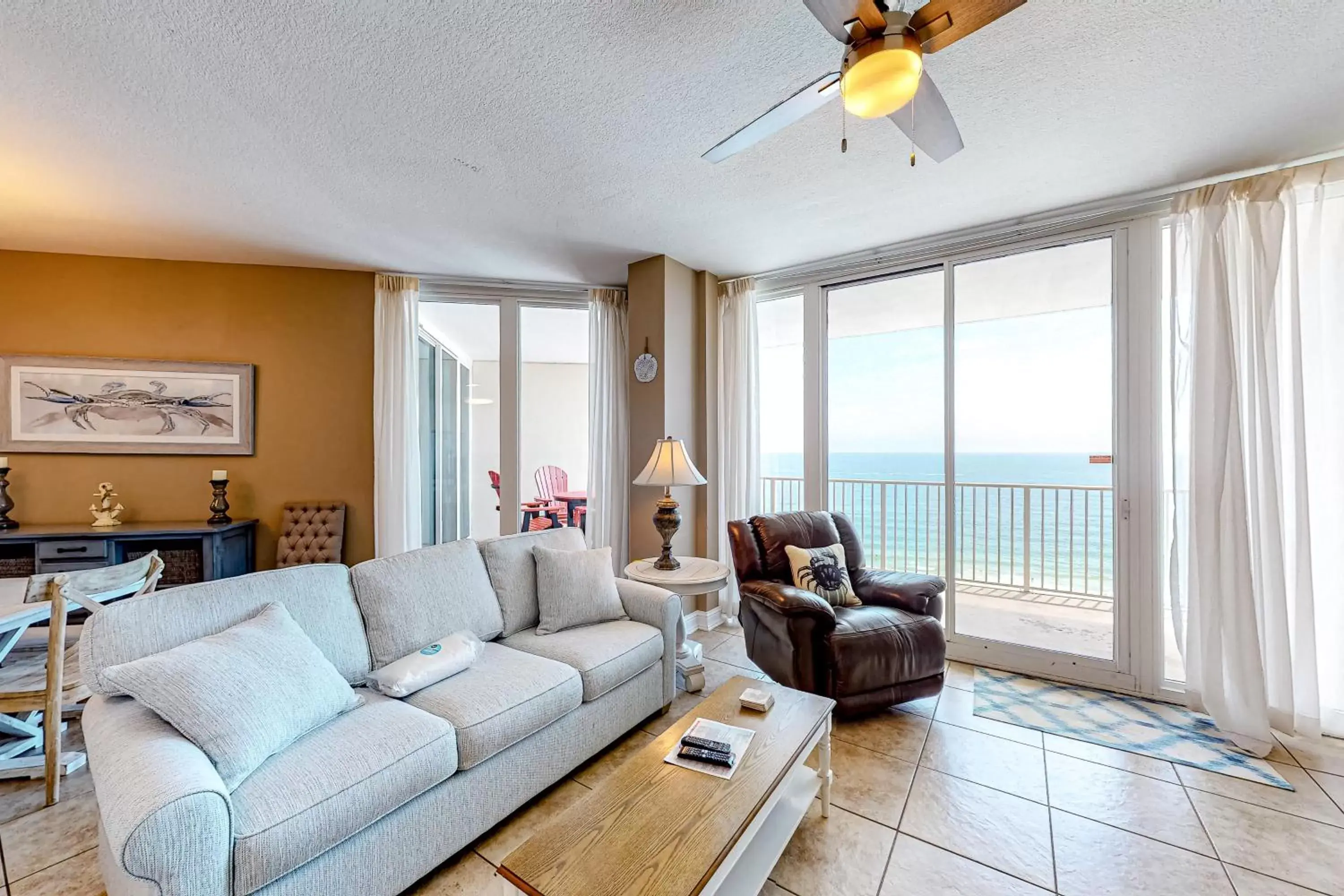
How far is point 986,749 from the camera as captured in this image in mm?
2342

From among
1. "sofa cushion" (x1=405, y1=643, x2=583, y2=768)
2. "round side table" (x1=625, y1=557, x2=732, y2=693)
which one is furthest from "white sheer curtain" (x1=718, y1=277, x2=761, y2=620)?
"sofa cushion" (x1=405, y1=643, x2=583, y2=768)

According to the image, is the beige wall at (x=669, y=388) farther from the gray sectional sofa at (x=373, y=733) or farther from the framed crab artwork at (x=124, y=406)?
the framed crab artwork at (x=124, y=406)

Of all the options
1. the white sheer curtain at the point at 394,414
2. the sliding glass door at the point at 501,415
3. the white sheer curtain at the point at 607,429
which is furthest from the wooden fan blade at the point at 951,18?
the white sheer curtain at the point at 394,414

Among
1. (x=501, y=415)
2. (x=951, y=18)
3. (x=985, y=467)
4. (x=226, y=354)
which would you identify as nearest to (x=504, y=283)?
(x=501, y=415)

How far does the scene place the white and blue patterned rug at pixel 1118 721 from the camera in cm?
225

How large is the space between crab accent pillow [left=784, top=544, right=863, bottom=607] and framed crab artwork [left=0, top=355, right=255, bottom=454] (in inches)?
153

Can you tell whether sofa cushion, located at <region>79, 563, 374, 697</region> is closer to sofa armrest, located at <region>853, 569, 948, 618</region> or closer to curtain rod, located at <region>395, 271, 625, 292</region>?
sofa armrest, located at <region>853, 569, 948, 618</region>

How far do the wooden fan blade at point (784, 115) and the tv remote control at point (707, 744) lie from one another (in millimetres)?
1912

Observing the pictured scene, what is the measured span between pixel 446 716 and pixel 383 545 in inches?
103

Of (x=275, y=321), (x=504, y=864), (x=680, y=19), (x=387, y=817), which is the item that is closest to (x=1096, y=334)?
(x=680, y=19)

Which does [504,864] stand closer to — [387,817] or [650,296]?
[387,817]

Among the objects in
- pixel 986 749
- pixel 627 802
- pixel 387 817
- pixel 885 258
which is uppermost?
pixel 885 258

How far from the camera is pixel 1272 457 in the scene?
2.38 metres

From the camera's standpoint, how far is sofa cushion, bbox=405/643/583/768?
5.67ft
